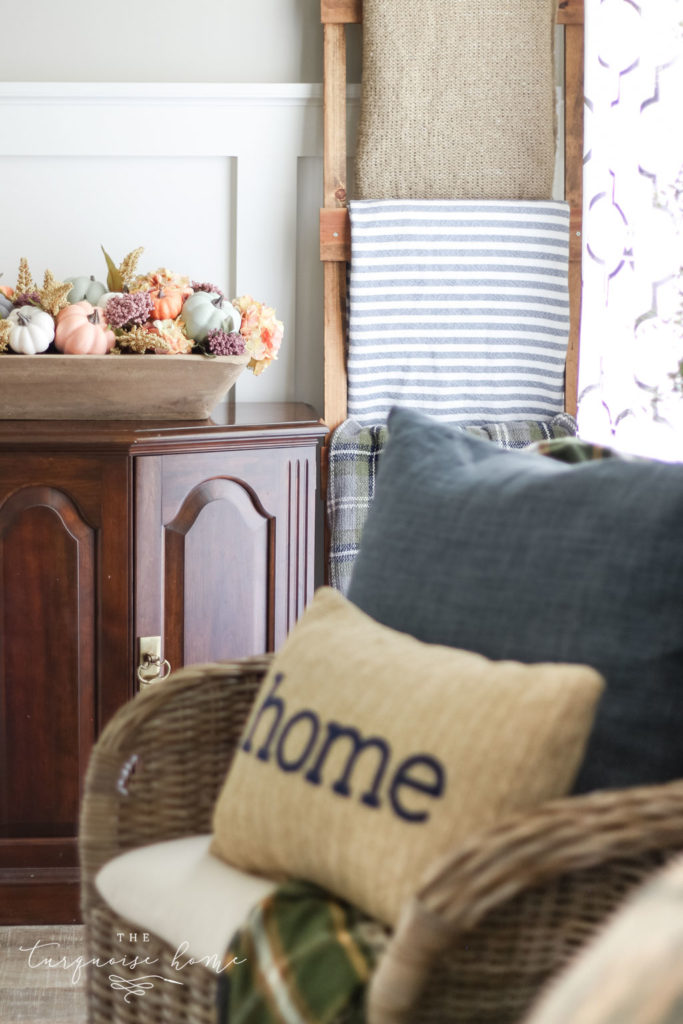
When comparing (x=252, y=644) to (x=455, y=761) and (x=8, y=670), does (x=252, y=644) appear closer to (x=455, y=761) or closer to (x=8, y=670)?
(x=8, y=670)

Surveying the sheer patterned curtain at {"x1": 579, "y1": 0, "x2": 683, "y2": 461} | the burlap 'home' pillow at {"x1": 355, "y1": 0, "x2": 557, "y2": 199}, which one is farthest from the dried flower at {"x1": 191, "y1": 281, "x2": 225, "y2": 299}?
the sheer patterned curtain at {"x1": 579, "y1": 0, "x2": 683, "y2": 461}

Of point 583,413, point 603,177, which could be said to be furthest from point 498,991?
point 603,177

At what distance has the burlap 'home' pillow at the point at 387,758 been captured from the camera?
2.87 ft

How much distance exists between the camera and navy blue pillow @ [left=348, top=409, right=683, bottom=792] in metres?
0.98

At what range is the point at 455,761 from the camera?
0.88 meters

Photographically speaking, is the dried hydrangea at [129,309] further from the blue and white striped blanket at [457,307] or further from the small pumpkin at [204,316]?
the blue and white striped blanket at [457,307]

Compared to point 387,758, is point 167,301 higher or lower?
higher

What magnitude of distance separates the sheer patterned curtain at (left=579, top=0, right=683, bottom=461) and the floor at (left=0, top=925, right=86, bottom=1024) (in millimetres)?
1408

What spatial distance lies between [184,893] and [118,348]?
3.75 ft

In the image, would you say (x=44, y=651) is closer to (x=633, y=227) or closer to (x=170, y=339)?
(x=170, y=339)

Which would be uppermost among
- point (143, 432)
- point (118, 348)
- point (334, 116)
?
point (334, 116)

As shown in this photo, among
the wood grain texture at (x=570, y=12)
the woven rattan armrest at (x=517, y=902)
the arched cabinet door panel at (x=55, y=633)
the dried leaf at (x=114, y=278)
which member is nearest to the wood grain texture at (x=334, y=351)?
the dried leaf at (x=114, y=278)

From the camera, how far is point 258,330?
198 centimetres
